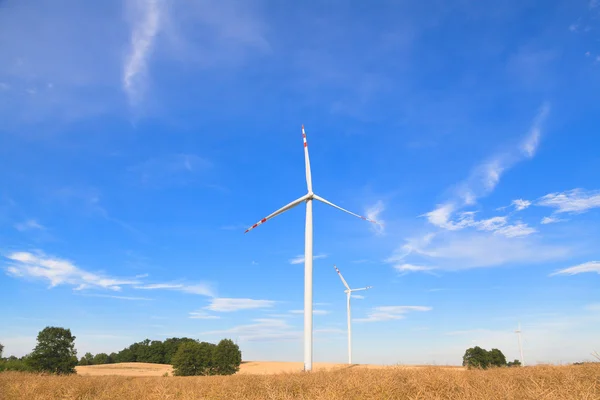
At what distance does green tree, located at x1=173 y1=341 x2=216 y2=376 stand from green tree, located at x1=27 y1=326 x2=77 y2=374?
2004 centimetres

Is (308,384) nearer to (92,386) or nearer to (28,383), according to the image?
(92,386)

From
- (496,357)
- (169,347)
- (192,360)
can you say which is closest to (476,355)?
(496,357)

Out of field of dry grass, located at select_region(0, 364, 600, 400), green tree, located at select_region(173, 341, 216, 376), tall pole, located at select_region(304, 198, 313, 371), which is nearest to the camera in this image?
field of dry grass, located at select_region(0, 364, 600, 400)

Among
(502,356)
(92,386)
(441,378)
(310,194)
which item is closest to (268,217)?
(310,194)

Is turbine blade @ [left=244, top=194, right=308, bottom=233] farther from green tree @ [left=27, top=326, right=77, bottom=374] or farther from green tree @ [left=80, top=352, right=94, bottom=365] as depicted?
green tree @ [left=80, top=352, right=94, bottom=365]

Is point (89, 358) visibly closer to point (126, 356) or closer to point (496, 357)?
point (126, 356)

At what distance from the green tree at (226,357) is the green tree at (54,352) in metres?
27.8

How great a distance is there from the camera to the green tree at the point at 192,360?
8569 cm

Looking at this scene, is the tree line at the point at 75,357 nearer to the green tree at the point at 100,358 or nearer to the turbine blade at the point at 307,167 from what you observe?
the turbine blade at the point at 307,167

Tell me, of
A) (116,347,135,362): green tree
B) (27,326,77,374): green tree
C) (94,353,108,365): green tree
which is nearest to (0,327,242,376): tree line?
(27,326,77,374): green tree

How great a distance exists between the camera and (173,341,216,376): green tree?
85688mm

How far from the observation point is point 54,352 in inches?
3071

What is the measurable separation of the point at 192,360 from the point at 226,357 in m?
7.40

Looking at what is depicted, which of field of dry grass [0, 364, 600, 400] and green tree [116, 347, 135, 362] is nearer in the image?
field of dry grass [0, 364, 600, 400]
